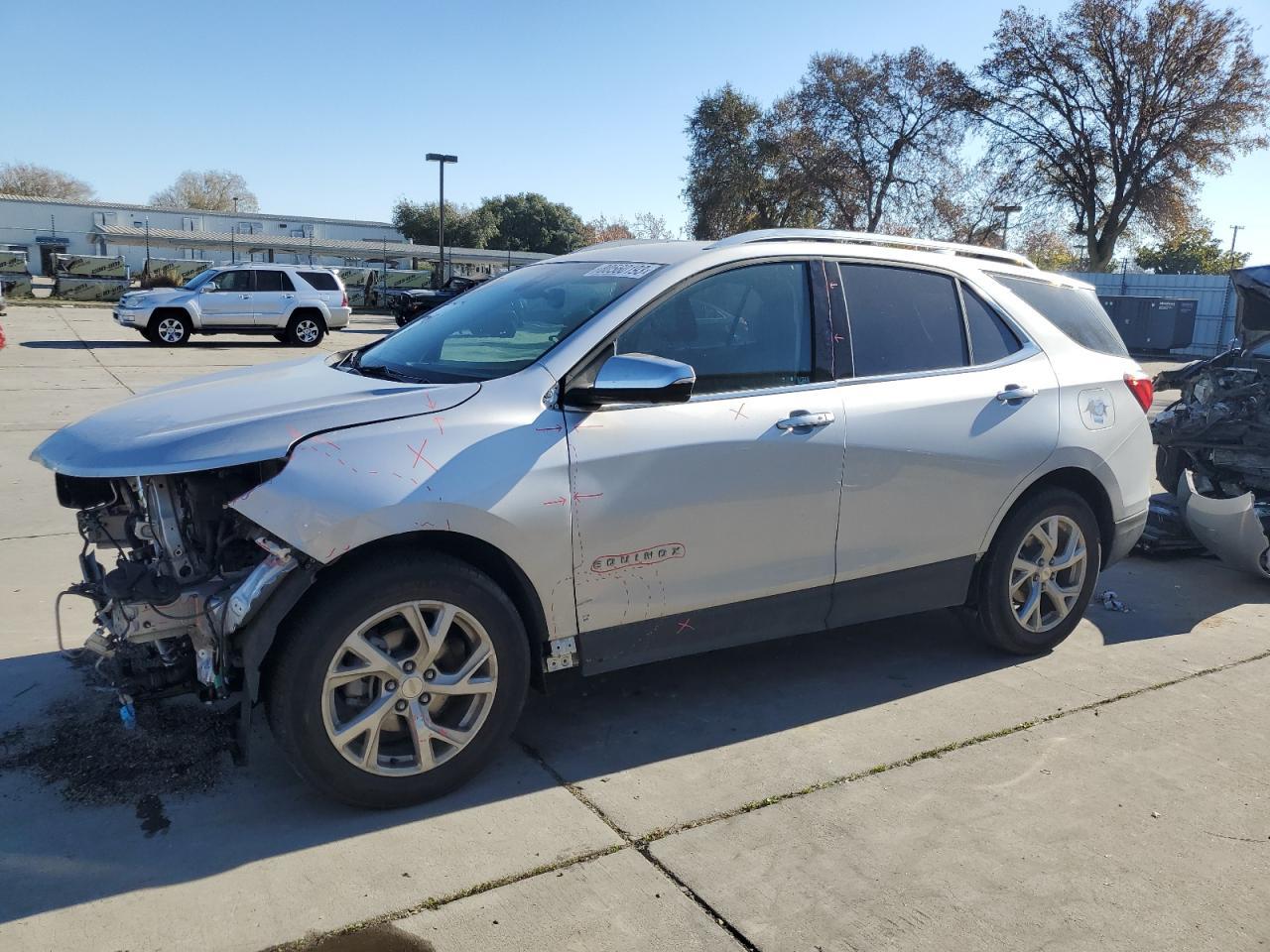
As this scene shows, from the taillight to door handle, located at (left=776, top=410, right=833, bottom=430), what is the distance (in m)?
1.95

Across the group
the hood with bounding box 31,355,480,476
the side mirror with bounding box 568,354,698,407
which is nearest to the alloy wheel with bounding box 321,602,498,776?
the hood with bounding box 31,355,480,476

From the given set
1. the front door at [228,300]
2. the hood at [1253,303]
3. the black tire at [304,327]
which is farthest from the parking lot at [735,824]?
the black tire at [304,327]

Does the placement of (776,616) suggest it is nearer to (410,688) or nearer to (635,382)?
(635,382)

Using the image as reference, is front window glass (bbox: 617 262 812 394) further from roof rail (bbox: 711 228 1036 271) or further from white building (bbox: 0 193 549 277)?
white building (bbox: 0 193 549 277)

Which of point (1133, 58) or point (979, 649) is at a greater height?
point (1133, 58)

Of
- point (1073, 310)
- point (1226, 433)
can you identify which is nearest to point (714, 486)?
point (1073, 310)

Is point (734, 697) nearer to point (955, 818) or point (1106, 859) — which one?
Answer: point (955, 818)

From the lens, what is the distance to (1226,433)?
21.5 feet

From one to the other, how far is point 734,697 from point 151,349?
65.1 feet

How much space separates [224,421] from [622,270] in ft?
5.23

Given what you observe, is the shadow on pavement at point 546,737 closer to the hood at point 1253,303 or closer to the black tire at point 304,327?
the hood at point 1253,303

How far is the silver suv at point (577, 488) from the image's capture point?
3.01m

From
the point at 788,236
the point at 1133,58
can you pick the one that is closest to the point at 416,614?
the point at 788,236

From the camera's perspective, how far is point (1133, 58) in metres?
33.9
